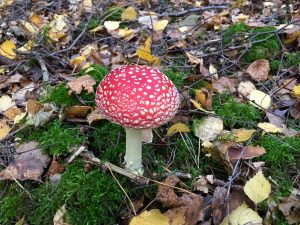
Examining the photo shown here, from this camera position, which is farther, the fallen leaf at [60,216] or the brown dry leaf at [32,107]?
the brown dry leaf at [32,107]

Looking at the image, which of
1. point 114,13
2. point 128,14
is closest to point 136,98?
point 128,14

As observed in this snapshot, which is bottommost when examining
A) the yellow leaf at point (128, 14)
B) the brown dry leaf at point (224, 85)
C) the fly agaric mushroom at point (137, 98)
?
the yellow leaf at point (128, 14)

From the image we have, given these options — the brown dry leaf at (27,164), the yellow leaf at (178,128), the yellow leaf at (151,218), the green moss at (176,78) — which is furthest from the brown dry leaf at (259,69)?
the brown dry leaf at (27,164)

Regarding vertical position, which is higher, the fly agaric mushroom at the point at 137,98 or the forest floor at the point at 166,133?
the fly agaric mushroom at the point at 137,98

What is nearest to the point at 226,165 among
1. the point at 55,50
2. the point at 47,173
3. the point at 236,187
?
the point at 236,187

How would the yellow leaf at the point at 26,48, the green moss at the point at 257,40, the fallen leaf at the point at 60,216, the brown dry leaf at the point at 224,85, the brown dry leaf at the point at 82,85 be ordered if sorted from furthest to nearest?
the yellow leaf at the point at 26,48 → the green moss at the point at 257,40 → the brown dry leaf at the point at 224,85 → the brown dry leaf at the point at 82,85 → the fallen leaf at the point at 60,216

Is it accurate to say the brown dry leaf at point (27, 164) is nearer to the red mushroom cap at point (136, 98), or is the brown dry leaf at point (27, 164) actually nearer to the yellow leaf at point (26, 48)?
the red mushroom cap at point (136, 98)

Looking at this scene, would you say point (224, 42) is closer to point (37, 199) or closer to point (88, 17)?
point (88, 17)
